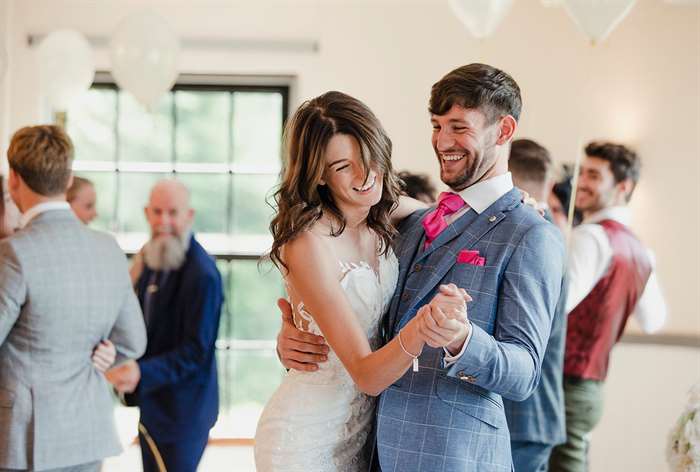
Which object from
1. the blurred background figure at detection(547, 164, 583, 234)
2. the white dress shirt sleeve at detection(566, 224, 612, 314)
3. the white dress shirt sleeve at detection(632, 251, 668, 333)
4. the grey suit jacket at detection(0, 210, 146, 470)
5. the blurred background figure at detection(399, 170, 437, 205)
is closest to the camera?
the grey suit jacket at detection(0, 210, 146, 470)

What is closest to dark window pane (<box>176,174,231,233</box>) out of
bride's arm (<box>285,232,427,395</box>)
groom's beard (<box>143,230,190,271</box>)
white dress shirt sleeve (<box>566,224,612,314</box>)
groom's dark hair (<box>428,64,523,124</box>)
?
groom's beard (<box>143,230,190,271</box>)

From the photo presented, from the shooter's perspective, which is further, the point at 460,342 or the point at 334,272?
the point at 334,272

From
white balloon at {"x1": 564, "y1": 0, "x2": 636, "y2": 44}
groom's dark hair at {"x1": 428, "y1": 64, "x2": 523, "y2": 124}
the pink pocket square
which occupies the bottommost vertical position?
the pink pocket square

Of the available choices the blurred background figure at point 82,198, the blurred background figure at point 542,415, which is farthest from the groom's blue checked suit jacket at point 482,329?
the blurred background figure at point 82,198

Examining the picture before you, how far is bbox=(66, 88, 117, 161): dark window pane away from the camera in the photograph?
21.7 ft

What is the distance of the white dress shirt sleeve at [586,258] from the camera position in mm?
3900

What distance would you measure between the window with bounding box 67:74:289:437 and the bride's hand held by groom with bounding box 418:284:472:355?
497 centimetres

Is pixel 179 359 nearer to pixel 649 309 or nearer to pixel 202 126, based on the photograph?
pixel 649 309

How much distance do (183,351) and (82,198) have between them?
125 centimetres

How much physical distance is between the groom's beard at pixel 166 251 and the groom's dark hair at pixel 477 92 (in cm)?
244

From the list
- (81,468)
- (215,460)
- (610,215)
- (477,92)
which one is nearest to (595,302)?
(610,215)

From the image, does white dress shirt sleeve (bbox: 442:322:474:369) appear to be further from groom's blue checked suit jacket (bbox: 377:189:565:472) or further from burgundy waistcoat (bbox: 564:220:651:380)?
burgundy waistcoat (bbox: 564:220:651:380)

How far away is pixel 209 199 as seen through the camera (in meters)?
6.71

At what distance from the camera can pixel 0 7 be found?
6078 millimetres
